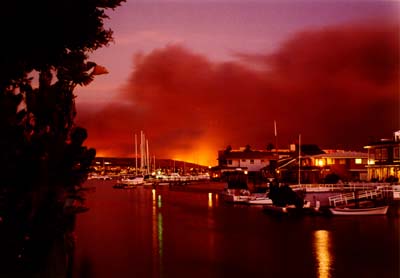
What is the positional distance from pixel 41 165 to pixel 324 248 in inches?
988

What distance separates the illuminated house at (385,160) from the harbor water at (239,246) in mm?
15962

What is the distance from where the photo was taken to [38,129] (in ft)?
19.5

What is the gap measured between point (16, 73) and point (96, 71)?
3.14 feet

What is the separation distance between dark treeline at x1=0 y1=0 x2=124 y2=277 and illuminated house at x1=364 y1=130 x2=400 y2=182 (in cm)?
5543

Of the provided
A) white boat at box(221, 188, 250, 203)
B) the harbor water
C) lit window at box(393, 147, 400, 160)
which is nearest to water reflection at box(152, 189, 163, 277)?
the harbor water

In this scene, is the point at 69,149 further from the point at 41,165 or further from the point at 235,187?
the point at 235,187

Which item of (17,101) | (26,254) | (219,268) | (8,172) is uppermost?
(17,101)

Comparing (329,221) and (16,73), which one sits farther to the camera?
(329,221)

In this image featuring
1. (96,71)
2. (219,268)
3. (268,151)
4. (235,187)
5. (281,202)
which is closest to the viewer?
(96,71)

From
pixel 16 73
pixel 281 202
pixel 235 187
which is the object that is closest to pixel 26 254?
pixel 16 73

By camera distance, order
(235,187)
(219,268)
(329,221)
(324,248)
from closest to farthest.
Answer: (219,268), (324,248), (329,221), (235,187)

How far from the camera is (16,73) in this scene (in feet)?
20.4

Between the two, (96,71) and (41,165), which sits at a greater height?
(96,71)

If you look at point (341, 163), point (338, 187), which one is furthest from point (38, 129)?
point (341, 163)
